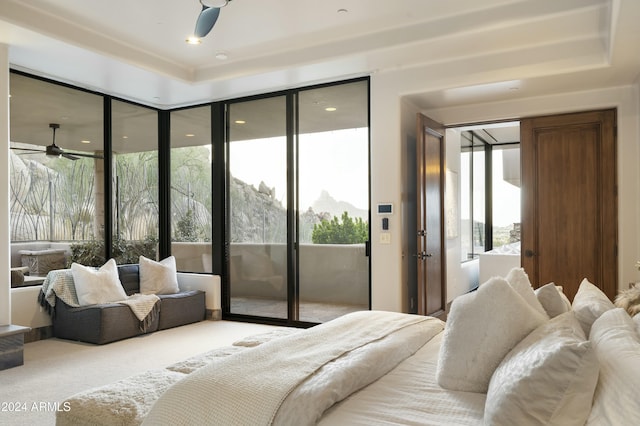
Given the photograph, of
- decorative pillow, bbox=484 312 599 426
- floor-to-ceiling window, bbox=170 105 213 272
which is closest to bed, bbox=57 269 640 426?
decorative pillow, bbox=484 312 599 426

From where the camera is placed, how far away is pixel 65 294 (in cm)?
485

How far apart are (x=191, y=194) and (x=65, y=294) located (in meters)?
2.04

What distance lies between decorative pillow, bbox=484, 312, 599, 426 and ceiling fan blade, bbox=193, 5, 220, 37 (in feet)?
9.01

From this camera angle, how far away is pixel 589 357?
1.29 m

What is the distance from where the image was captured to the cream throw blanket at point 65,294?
191 inches

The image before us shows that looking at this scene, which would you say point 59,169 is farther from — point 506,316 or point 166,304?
point 506,316

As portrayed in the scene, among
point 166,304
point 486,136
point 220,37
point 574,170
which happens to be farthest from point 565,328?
point 486,136

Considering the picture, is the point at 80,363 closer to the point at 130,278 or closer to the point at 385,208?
the point at 130,278

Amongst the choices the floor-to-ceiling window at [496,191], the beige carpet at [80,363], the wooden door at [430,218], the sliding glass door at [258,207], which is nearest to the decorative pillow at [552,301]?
the wooden door at [430,218]

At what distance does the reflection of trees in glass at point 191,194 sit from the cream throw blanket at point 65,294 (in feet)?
4.70

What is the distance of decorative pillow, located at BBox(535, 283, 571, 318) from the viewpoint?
6.79 feet

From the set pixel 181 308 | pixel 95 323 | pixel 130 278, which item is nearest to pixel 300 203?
pixel 181 308

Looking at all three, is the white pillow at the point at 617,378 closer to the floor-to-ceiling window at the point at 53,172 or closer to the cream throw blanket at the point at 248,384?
the cream throw blanket at the point at 248,384

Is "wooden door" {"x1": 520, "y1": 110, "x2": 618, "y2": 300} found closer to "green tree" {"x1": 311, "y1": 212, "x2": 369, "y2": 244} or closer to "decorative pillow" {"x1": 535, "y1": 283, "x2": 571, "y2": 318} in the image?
"green tree" {"x1": 311, "y1": 212, "x2": 369, "y2": 244}
